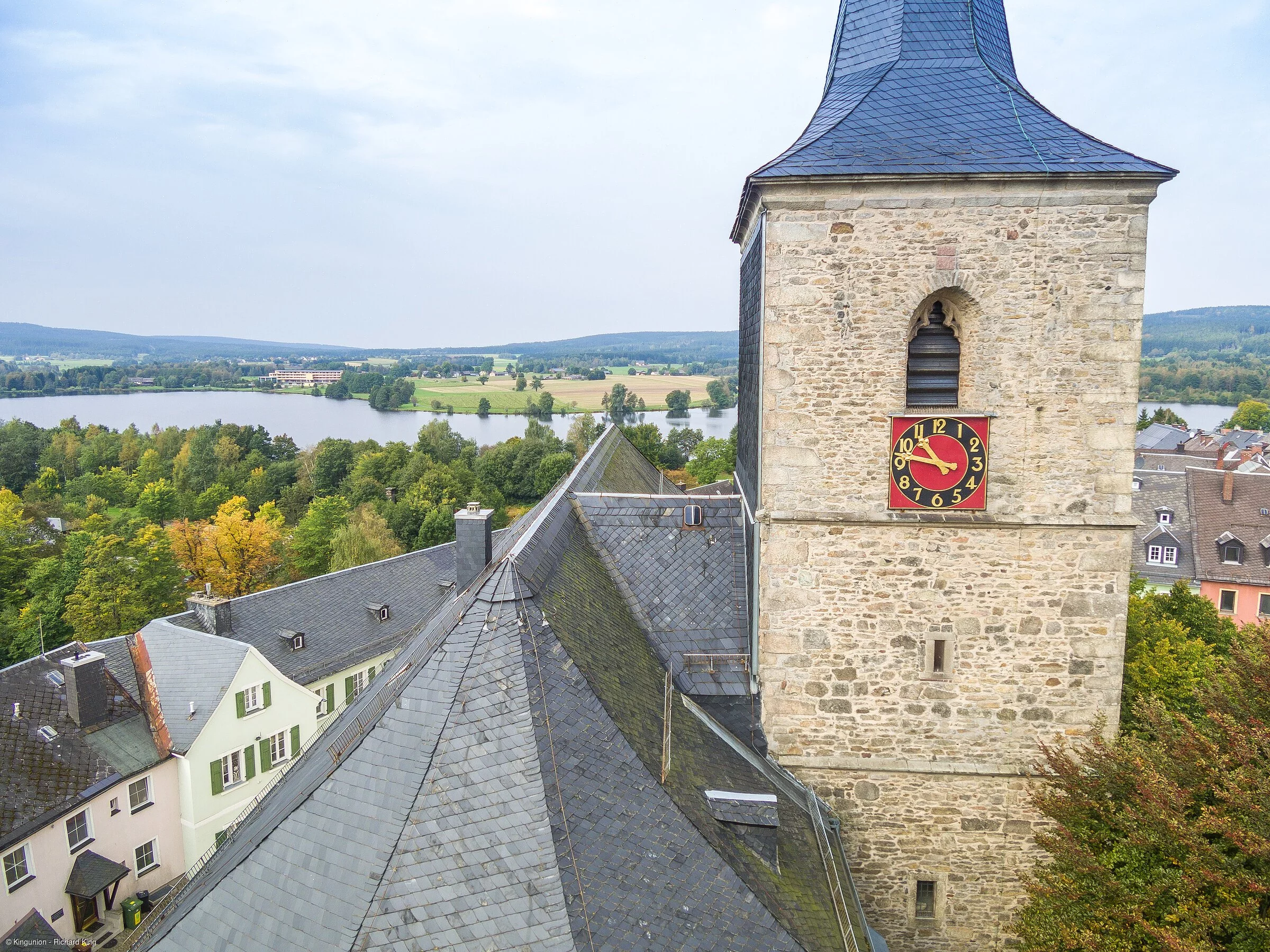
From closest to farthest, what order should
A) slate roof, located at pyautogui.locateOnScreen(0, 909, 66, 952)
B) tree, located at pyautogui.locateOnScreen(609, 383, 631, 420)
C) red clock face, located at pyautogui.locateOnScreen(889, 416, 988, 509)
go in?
red clock face, located at pyautogui.locateOnScreen(889, 416, 988, 509), slate roof, located at pyautogui.locateOnScreen(0, 909, 66, 952), tree, located at pyautogui.locateOnScreen(609, 383, 631, 420)

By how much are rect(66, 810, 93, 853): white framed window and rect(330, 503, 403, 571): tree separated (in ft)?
65.8

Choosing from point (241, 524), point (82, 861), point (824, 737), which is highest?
point (824, 737)

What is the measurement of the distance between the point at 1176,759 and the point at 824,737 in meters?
3.39

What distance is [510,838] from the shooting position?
5.74m

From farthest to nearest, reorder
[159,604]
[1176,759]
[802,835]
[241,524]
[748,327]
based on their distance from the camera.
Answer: [241,524], [159,604], [748,327], [802,835], [1176,759]

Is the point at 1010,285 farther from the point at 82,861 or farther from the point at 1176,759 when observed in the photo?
the point at 82,861

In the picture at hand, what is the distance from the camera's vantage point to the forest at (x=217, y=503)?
34125 mm

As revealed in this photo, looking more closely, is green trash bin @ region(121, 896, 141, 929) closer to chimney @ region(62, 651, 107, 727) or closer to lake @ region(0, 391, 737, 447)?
chimney @ region(62, 651, 107, 727)

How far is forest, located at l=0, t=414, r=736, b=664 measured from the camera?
3412 centimetres

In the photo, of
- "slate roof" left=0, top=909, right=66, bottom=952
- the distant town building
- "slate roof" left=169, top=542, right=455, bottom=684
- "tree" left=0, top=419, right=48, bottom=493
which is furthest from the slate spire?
the distant town building

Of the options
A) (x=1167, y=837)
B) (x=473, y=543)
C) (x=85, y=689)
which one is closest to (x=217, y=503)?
(x=85, y=689)

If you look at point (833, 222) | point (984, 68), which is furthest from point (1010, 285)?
point (984, 68)

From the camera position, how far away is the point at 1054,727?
9.19 meters

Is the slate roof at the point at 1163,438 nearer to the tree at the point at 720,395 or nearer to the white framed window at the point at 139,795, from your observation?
the tree at the point at 720,395
